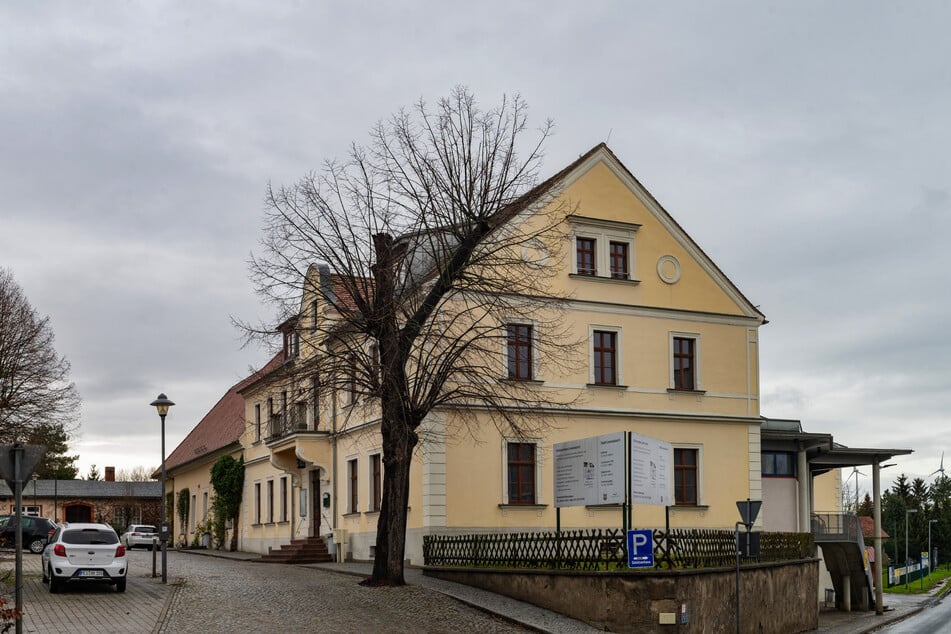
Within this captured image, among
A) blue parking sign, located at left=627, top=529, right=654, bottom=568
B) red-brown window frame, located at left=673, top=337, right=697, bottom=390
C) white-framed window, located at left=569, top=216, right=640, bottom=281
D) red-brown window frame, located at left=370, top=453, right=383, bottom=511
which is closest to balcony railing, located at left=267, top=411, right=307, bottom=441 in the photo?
red-brown window frame, located at left=370, top=453, right=383, bottom=511

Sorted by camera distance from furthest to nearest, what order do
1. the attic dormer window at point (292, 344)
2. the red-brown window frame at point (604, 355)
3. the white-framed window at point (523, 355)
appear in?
1. the red-brown window frame at point (604, 355)
2. the white-framed window at point (523, 355)
3. the attic dormer window at point (292, 344)

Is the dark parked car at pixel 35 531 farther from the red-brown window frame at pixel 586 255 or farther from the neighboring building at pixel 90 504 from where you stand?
the neighboring building at pixel 90 504

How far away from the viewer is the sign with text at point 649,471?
2448 cm

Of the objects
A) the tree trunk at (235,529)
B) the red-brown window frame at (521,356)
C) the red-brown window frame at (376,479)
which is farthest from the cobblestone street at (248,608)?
the tree trunk at (235,529)

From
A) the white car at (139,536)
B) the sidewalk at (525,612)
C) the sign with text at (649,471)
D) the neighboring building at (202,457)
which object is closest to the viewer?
the sidewalk at (525,612)

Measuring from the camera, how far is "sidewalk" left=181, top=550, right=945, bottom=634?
2259 cm

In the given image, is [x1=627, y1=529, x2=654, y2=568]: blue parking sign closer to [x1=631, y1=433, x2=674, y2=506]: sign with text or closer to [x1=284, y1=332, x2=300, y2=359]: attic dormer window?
[x1=631, y1=433, x2=674, y2=506]: sign with text

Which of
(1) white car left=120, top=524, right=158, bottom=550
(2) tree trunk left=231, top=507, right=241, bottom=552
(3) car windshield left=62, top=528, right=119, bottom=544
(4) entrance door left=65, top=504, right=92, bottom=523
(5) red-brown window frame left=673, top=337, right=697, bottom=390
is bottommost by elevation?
(4) entrance door left=65, top=504, right=92, bottom=523

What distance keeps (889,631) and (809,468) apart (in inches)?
499

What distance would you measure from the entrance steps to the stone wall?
9.16 metres

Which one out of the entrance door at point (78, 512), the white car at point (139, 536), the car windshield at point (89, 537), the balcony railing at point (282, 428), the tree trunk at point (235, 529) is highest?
the balcony railing at point (282, 428)

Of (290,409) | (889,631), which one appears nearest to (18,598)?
(290,409)

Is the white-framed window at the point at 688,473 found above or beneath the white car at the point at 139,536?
above

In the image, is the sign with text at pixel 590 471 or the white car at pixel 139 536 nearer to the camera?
the sign with text at pixel 590 471
